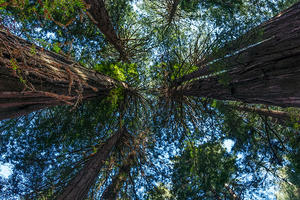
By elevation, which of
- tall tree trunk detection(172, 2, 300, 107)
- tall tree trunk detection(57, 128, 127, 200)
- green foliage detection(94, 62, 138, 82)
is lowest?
tall tree trunk detection(57, 128, 127, 200)

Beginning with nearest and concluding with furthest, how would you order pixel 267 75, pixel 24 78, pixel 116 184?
1. pixel 24 78
2. pixel 267 75
3. pixel 116 184

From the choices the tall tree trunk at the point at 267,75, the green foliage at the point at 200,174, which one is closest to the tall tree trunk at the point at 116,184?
the green foliage at the point at 200,174

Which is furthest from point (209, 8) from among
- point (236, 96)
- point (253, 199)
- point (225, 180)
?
point (253, 199)

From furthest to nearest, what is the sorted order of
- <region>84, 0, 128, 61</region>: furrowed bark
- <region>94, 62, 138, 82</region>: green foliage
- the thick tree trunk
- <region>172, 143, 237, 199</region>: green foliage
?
<region>172, 143, 237, 199</region>: green foliage, <region>94, 62, 138, 82</region>: green foliage, <region>84, 0, 128, 61</region>: furrowed bark, the thick tree trunk

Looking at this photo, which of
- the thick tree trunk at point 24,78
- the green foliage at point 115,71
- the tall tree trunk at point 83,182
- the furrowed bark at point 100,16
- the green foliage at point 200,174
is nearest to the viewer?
the thick tree trunk at point 24,78

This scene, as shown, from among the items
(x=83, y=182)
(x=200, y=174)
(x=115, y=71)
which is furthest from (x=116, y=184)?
Result: (x=115, y=71)

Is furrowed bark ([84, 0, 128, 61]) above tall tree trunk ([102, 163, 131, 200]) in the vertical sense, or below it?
above

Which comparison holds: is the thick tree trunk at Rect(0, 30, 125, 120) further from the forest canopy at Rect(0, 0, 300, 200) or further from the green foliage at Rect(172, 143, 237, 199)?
the green foliage at Rect(172, 143, 237, 199)

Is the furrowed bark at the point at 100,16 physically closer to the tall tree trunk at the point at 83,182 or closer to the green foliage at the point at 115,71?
the green foliage at the point at 115,71

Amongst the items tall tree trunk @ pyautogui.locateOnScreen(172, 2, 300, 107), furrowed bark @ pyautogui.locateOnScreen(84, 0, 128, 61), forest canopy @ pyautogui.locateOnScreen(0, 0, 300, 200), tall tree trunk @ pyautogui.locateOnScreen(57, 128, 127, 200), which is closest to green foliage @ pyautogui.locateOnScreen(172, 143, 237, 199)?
forest canopy @ pyautogui.locateOnScreen(0, 0, 300, 200)

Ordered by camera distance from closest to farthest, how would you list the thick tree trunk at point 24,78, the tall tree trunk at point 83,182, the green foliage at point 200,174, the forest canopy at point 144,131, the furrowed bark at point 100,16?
the thick tree trunk at point 24,78 → the tall tree trunk at point 83,182 → the forest canopy at point 144,131 → the furrowed bark at point 100,16 → the green foliage at point 200,174

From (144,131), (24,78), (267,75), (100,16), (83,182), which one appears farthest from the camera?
(144,131)

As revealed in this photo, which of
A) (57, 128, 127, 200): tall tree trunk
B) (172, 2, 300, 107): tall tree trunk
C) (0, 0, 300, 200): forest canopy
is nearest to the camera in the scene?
(172, 2, 300, 107): tall tree trunk

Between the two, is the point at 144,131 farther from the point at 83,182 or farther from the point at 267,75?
the point at 267,75
